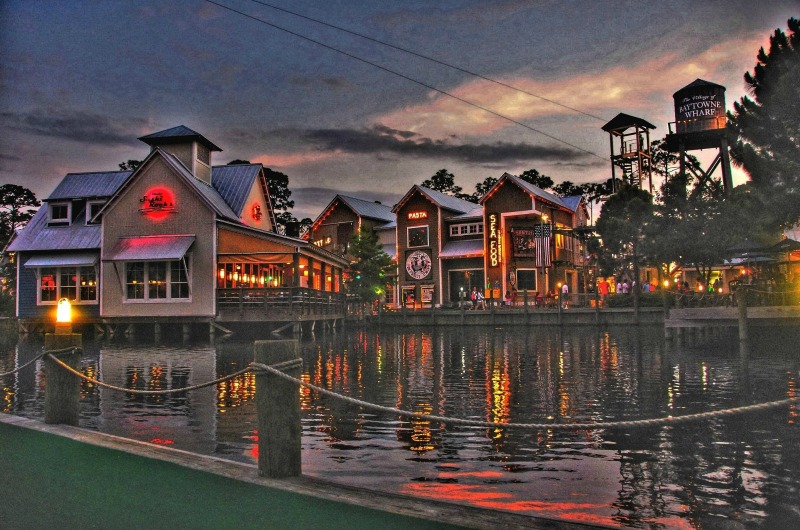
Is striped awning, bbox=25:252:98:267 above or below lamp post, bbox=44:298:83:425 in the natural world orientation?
above

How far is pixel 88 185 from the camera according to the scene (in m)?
40.6

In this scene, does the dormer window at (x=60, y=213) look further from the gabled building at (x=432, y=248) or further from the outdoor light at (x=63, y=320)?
the outdoor light at (x=63, y=320)

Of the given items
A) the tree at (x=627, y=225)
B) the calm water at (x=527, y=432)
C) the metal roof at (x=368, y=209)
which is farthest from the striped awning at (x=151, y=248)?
the tree at (x=627, y=225)

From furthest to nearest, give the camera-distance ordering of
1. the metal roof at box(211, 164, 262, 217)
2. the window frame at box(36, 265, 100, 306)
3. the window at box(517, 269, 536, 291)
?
the window at box(517, 269, 536, 291) → the metal roof at box(211, 164, 262, 217) → the window frame at box(36, 265, 100, 306)

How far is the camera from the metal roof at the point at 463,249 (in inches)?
2119

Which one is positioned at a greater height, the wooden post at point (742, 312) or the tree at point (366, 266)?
the tree at point (366, 266)

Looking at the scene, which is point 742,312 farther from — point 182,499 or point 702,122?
point 702,122

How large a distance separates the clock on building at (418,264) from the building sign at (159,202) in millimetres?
25358

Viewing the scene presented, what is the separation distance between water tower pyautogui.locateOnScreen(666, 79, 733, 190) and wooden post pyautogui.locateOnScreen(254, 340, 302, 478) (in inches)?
2285

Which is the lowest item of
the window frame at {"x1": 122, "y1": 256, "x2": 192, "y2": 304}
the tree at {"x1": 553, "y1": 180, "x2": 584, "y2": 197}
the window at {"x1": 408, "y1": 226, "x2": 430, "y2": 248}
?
the window frame at {"x1": 122, "y1": 256, "x2": 192, "y2": 304}

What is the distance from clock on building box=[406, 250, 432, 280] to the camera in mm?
56406

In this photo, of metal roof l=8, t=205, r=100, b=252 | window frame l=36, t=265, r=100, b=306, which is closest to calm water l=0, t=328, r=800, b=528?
window frame l=36, t=265, r=100, b=306

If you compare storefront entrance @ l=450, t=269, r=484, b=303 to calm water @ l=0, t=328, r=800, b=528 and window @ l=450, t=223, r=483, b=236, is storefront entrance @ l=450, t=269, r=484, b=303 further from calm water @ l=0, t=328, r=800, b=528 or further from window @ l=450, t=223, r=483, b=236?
calm water @ l=0, t=328, r=800, b=528

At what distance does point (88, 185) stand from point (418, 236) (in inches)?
1057
